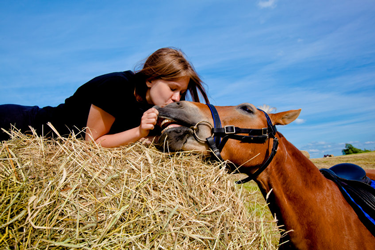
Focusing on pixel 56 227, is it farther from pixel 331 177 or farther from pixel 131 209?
pixel 331 177

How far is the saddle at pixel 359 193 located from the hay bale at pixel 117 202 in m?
1.20

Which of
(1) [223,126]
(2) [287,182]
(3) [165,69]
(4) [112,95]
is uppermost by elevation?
(3) [165,69]

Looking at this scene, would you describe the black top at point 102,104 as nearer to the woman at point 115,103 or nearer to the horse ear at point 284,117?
the woman at point 115,103

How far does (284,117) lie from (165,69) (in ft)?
5.13

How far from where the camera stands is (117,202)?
68.3 inches

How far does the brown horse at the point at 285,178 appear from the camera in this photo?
7.30ft

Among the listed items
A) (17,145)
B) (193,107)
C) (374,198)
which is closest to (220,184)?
(193,107)

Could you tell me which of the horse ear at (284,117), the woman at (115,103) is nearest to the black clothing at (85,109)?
the woman at (115,103)

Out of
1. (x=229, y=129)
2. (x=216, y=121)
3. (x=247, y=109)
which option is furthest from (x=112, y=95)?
(x=247, y=109)

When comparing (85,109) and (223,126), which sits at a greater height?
(85,109)

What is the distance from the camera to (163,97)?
2.84m

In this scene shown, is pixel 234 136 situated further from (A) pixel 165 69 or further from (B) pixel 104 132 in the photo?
(B) pixel 104 132

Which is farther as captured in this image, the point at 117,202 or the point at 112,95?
the point at 112,95

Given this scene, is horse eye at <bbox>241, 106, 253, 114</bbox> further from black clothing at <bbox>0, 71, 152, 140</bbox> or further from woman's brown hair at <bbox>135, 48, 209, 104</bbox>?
black clothing at <bbox>0, 71, 152, 140</bbox>
